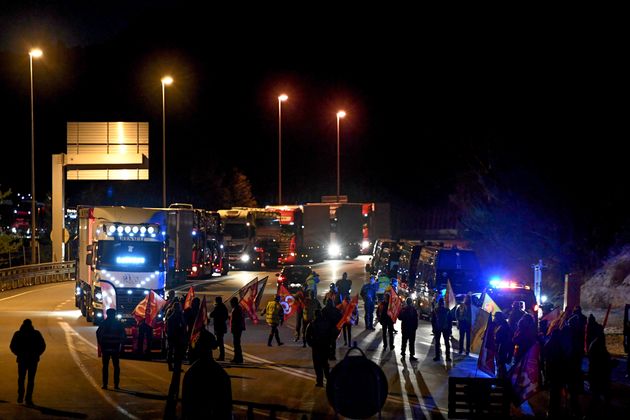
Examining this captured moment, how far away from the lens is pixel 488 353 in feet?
61.5

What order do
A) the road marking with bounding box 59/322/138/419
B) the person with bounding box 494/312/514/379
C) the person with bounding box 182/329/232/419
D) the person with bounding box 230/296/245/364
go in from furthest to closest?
the person with bounding box 230/296/245/364 → the person with bounding box 494/312/514/379 → the road marking with bounding box 59/322/138/419 → the person with bounding box 182/329/232/419

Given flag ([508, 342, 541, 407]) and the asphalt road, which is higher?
flag ([508, 342, 541, 407])

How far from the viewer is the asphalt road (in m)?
15.3

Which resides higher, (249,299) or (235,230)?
(235,230)

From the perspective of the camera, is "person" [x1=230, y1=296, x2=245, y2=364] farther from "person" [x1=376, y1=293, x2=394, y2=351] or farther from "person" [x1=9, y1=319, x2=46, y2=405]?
"person" [x1=9, y1=319, x2=46, y2=405]

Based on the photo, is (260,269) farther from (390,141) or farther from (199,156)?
(390,141)

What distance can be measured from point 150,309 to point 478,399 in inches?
406

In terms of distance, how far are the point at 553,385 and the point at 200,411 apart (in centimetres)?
742

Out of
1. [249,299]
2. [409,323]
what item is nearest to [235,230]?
[249,299]

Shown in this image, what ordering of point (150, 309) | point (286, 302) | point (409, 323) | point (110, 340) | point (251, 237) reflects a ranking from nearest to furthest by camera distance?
point (110, 340)
point (409, 323)
point (150, 309)
point (286, 302)
point (251, 237)

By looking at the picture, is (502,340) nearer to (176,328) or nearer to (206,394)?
(176,328)

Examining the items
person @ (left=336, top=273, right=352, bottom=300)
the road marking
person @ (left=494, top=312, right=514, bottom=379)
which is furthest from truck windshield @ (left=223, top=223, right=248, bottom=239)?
person @ (left=494, top=312, right=514, bottom=379)

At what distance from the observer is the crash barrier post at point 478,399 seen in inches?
546

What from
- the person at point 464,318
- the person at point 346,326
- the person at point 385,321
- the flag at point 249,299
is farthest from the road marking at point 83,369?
the person at point 464,318
